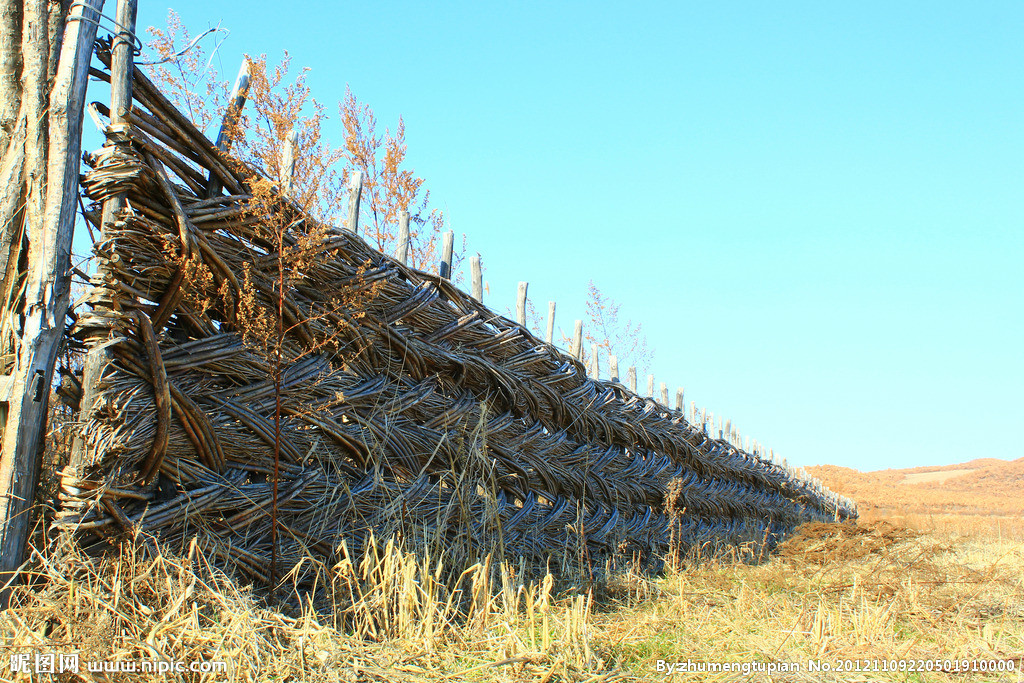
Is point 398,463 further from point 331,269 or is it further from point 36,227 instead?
point 36,227

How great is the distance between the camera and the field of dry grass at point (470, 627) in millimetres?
1684

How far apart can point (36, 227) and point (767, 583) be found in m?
3.88

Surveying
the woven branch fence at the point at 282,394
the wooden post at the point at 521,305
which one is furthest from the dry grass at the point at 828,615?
the wooden post at the point at 521,305

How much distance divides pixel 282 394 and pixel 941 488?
28176 millimetres

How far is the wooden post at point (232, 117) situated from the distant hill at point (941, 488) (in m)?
14.6

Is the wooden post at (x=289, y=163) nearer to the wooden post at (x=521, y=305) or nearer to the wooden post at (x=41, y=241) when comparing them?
the wooden post at (x=41, y=241)

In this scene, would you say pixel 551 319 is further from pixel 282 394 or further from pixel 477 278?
pixel 282 394

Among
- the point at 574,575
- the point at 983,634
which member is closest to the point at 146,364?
the point at 574,575

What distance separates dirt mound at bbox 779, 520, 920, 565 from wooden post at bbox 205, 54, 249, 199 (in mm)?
4206

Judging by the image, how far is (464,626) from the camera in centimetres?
236

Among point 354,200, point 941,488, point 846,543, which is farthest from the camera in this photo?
point 941,488

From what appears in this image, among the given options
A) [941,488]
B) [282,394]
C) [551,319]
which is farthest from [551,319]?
[941,488]

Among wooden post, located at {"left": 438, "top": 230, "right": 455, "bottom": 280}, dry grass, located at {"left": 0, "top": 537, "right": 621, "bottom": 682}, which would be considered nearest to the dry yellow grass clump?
dry grass, located at {"left": 0, "top": 537, "right": 621, "bottom": 682}

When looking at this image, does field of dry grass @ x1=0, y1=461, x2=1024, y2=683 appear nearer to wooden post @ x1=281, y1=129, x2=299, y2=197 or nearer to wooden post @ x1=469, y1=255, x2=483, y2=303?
wooden post @ x1=281, y1=129, x2=299, y2=197
